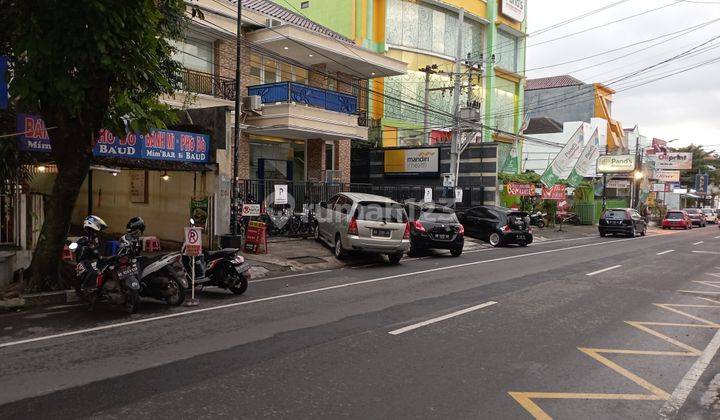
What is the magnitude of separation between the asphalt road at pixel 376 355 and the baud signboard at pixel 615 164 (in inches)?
1454

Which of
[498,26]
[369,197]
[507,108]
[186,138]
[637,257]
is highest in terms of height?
[498,26]

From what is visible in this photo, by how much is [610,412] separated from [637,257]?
14494mm

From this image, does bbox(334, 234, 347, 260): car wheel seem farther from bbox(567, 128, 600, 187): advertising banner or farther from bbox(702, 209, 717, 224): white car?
bbox(702, 209, 717, 224): white car

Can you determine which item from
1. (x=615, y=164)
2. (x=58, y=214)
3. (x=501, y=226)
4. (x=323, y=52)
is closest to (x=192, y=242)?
(x=58, y=214)

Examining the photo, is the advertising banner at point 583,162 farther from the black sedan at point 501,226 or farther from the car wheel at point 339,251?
the car wheel at point 339,251

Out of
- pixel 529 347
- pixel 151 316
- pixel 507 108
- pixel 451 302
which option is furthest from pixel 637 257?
pixel 507 108

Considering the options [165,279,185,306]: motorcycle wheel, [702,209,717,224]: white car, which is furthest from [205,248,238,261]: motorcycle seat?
[702,209,717,224]: white car

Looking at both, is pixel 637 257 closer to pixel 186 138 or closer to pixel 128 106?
pixel 186 138

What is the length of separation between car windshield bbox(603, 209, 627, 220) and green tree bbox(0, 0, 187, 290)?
82.9 feet

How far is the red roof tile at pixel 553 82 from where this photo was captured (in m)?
60.2

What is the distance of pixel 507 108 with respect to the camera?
135ft

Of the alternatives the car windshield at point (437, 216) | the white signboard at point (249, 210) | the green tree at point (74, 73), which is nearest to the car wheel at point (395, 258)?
the car windshield at point (437, 216)

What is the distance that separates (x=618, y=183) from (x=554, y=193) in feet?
70.2

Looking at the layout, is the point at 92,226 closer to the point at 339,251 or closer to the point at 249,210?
the point at 249,210
